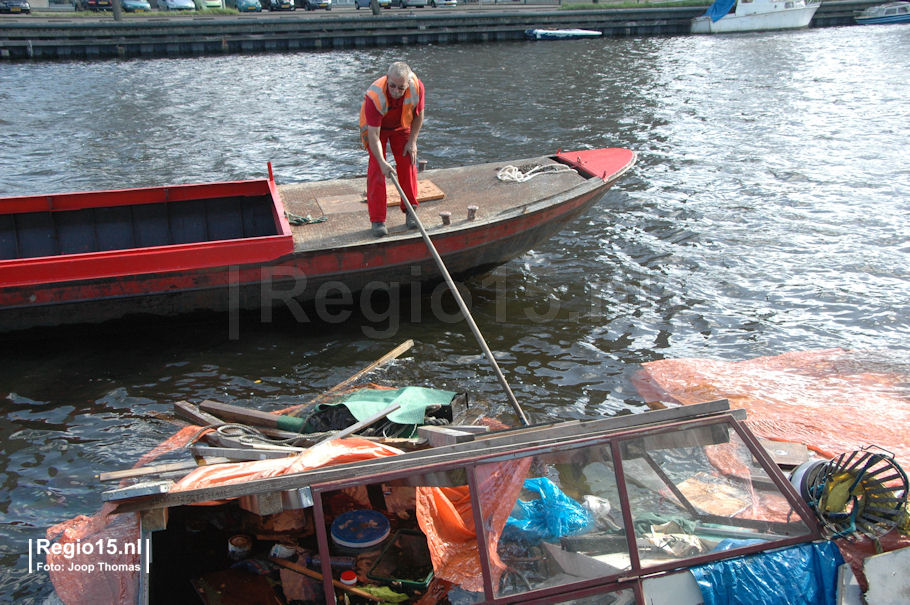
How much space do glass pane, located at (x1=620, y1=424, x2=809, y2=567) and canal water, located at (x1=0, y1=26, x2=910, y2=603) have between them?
304 cm

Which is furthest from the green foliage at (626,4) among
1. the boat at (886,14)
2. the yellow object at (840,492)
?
the yellow object at (840,492)

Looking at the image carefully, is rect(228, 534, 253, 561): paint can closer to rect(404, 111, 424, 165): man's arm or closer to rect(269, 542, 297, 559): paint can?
rect(269, 542, 297, 559): paint can

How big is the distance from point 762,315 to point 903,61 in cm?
2398

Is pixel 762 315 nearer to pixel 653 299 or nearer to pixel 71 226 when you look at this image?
pixel 653 299

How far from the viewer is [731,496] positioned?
13.6 feet

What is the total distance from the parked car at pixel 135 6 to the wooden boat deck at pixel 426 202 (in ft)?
105

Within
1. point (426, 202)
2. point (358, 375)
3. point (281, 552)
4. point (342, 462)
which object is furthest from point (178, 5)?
point (342, 462)

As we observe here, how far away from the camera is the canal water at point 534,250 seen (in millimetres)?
7492

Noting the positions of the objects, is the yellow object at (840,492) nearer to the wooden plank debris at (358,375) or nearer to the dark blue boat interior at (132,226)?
the wooden plank debris at (358,375)

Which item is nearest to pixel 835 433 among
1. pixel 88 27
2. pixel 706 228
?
pixel 706 228

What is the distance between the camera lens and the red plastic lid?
171 inches

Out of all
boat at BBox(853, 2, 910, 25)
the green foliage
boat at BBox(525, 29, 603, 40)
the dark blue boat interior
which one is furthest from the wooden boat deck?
boat at BBox(853, 2, 910, 25)

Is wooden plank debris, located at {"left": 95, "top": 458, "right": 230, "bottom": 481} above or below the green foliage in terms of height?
below

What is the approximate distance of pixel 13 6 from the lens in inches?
1304
